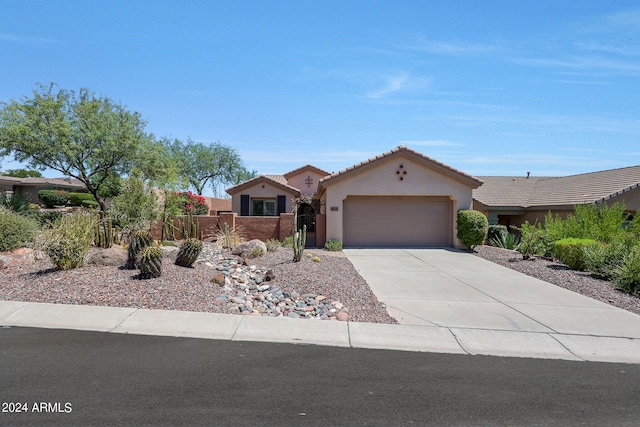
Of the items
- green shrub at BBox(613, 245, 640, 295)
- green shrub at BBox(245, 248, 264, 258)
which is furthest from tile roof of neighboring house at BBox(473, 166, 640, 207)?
green shrub at BBox(245, 248, 264, 258)

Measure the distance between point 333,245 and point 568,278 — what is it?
29.9 feet

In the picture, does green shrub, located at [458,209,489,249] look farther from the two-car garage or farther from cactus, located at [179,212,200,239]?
cactus, located at [179,212,200,239]

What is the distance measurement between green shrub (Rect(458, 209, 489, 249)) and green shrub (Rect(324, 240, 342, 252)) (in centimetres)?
531

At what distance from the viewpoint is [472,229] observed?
1864cm

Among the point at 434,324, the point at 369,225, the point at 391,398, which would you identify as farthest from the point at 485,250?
the point at 391,398

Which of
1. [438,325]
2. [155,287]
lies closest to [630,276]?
[438,325]

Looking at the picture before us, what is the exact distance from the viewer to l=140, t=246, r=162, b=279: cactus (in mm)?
9172

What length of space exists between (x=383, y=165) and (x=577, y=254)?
8576mm

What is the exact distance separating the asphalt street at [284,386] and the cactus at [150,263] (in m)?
2.74

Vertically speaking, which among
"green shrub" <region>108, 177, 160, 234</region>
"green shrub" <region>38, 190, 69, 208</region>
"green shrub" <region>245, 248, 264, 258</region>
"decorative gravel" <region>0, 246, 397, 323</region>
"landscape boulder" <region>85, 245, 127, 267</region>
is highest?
"green shrub" <region>38, 190, 69, 208</region>

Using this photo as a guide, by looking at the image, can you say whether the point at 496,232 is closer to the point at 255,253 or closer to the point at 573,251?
the point at 573,251

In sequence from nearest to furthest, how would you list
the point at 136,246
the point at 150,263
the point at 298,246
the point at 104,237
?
the point at 150,263 < the point at 136,246 < the point at 104,237 < the point at 298,246

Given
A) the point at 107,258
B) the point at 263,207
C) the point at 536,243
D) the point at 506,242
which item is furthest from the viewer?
the point at 263,207

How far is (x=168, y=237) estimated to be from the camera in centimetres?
1927
